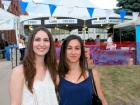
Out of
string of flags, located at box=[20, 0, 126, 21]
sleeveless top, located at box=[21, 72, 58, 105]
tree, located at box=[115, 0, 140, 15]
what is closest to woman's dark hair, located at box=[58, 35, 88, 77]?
sleeveless top, located at box=[21, 72, 58, 105]

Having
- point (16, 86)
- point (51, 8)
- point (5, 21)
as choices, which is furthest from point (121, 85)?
point (51, 8)

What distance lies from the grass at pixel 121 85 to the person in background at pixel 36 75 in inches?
277

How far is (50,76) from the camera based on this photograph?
13.4 feet

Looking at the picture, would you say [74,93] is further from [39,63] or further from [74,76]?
[39,63]

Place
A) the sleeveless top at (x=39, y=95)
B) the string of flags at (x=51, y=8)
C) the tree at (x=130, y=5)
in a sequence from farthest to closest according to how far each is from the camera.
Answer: the tree at (x=130, y=5)
the string of flags at (x=51, y=8)
the sleeveless top at (x=39, y=95)

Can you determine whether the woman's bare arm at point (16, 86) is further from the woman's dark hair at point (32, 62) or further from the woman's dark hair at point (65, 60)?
the woman's dark hair at point (65, 60)

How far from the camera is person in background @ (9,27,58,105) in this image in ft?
13.0

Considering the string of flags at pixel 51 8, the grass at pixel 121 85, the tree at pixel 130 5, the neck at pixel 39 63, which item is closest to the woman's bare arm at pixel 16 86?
the neck at pixel 39 63

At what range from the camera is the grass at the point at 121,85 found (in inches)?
458

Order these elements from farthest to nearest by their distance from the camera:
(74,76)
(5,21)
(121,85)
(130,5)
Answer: (130,5) < (5,21) < (121,85) < (74,76)

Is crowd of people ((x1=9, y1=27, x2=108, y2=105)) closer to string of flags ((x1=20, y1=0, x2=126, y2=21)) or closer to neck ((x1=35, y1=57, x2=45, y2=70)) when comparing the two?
neck ((x1=35, y1=57, x2=45, y2=70))

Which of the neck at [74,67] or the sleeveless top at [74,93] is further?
the neck at [74,67]

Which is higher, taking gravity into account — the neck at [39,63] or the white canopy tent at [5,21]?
the white canopy tent at [5,21]

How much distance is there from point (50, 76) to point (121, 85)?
33.0 ft
